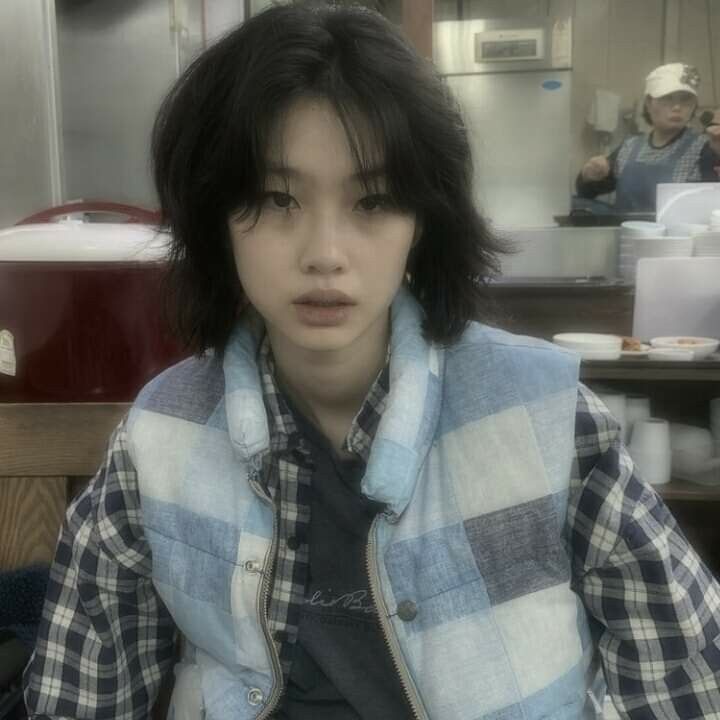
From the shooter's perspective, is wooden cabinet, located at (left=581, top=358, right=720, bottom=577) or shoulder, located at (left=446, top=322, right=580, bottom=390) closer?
shoulder, located at (left=446, top=322, right=580, bottom=390)

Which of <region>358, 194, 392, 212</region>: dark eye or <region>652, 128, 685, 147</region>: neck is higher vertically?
<region>652, 128, 685, 147</region>: neck

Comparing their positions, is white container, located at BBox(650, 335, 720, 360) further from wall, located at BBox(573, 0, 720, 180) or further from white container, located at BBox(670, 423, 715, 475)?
wall, located at BBox(573, 0, 720, 180)

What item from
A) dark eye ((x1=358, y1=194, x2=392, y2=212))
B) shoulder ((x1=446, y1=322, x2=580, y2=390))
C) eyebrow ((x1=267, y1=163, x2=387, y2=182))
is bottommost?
shoulder ((x1=446, y1=322, x2=580, y2=390))

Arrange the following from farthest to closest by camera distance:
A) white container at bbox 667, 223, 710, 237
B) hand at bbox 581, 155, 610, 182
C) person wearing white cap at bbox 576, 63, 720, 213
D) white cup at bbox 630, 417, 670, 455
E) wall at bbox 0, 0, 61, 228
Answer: hand at bbox 581, 155, 610, 182
person wearing white cap at bbox 576, 63, 720, 213
white container at bbox 667, 223, 710, 237
white cup at bbox 630, 417, 670, 455
wall at bbox 0, 0, 61, 228

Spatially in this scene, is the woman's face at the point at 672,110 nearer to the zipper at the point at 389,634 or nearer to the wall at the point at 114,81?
the wall at the point at 114,81

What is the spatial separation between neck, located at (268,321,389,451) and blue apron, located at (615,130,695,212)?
2.75 m

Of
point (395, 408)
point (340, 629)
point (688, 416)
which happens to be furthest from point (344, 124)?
point (688, 416)

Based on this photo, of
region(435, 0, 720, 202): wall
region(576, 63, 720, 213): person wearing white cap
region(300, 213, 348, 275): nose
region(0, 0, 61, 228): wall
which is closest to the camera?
region(300, 213, 348, 275): nose

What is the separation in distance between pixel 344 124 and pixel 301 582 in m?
0.45

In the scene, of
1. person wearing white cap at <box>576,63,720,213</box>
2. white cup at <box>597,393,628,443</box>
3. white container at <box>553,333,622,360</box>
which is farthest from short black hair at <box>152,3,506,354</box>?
person wearing white cap at <box>576,63,720,213</box>

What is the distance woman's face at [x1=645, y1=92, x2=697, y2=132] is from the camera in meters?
3.40

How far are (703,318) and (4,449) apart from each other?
1.39 metres

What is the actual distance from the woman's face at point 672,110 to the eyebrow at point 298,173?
9.48 ft

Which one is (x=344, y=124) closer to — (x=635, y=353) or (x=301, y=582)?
(x=301, y=582)
